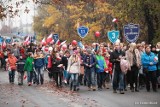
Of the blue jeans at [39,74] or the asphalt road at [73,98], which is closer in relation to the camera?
the asphalt road at [73,98]

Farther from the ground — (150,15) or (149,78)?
(150,15)

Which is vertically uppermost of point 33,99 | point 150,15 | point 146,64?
point 150,15

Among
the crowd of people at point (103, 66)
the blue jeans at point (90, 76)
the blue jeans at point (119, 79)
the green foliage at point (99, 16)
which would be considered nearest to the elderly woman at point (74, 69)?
the crowd of people at point (103, 66)

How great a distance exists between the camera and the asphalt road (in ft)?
46.3

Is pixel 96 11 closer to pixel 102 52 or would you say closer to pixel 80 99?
pixel 102 52

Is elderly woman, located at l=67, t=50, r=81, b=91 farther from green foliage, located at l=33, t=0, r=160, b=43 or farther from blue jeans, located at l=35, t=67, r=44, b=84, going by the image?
green foliage, located at l=33, t=0, r=160, b=43

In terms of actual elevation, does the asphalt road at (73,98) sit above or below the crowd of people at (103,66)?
below

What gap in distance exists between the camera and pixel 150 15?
2505cm

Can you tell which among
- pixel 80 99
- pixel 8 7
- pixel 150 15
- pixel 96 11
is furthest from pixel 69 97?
pixel 96 11

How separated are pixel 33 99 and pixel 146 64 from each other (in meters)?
4.74

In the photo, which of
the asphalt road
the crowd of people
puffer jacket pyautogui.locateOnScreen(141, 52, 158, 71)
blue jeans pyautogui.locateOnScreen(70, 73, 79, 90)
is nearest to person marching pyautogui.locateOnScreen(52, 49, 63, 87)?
the crowd of people

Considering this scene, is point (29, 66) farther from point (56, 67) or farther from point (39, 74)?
point (56, 67)

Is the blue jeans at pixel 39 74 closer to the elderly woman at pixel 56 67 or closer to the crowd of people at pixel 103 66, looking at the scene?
the crowd of people at pixel 103 66

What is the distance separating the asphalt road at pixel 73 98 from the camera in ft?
46.3
